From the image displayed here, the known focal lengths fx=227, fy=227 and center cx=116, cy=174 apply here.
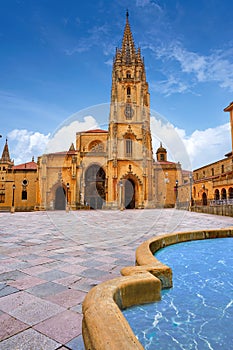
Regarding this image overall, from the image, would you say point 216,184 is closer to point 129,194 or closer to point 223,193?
point 223,193

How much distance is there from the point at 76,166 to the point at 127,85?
16783mm

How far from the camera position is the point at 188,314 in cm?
270

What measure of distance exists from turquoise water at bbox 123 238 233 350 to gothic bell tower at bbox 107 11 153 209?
2832 centimetres

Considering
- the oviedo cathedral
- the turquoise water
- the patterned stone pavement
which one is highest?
the oviedo cathedral

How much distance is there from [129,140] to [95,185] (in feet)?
29.8

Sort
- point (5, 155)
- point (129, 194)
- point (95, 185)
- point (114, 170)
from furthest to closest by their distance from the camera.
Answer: point (5, 155) < point (95, 185) < point (129, 194) < point (114, 170)

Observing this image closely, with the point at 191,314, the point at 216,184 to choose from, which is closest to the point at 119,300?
the point at 191,314

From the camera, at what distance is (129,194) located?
3669cm

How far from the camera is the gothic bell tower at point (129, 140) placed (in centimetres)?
3416

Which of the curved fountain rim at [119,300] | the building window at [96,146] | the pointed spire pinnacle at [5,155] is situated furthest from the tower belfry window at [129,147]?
the curved fountain rim at [119,300]

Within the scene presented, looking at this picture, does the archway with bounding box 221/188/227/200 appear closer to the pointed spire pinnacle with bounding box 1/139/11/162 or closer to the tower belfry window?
the tower belfry window

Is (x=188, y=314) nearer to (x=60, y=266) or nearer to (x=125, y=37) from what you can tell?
(x=60, y=266)

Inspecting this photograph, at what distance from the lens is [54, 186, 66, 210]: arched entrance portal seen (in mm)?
35781

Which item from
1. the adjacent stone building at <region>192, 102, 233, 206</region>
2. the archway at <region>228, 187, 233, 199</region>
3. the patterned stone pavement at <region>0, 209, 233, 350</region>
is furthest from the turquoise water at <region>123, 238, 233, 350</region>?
the archway at <region>228, 187, 233, 199</region>
